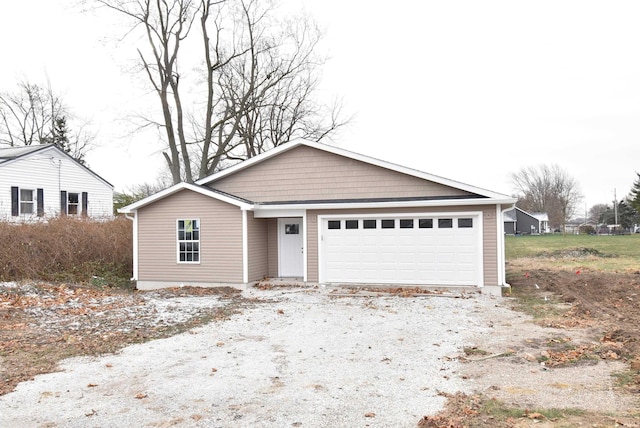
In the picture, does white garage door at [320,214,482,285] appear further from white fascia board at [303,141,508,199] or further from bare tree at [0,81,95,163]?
bare tree at [0,81,95,163]

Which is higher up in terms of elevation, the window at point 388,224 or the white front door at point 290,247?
the window at point 388,224

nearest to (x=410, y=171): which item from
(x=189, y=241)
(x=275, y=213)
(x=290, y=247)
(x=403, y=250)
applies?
(x=403, y=250)

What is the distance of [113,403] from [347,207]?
385 inches

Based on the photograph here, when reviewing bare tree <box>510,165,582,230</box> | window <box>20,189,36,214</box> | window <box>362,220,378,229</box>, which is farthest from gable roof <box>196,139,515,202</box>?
bare tree <box>510,165,582,230</box>

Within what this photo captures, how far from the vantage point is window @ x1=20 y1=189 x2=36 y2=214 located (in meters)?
21.9

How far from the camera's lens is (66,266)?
16.0m

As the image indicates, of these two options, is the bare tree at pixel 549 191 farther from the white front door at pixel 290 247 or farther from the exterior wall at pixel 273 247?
the exterior wall at pixel 273 247

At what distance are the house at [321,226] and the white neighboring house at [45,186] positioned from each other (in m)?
8.04

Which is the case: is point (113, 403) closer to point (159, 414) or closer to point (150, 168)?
point (159, 414)

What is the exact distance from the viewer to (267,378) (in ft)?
19.8

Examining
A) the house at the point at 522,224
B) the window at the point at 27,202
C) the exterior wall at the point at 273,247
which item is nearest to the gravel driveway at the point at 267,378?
the exterior wall at the point at 273,247

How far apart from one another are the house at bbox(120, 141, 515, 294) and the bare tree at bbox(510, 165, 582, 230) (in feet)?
210

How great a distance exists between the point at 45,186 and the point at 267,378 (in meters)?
21.2

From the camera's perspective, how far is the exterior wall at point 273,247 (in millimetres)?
16047
